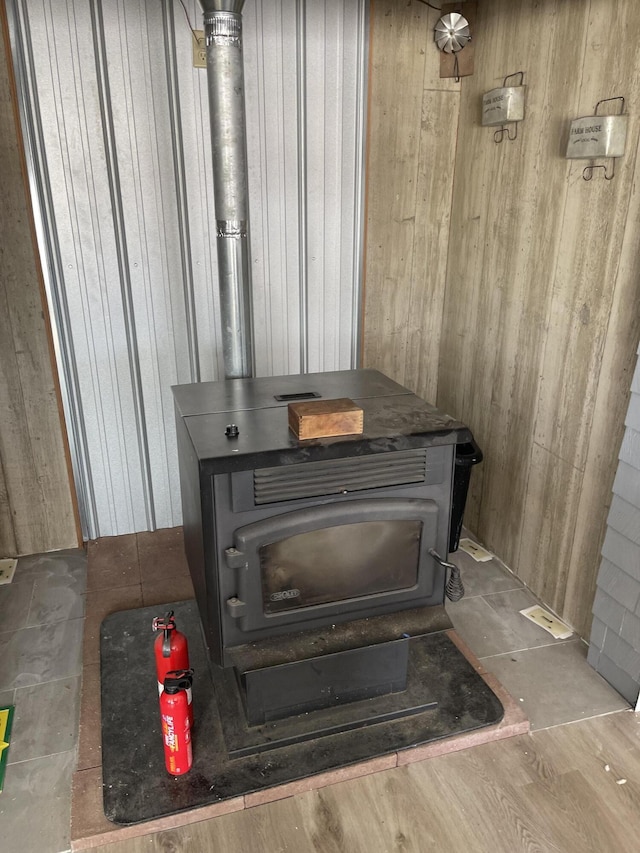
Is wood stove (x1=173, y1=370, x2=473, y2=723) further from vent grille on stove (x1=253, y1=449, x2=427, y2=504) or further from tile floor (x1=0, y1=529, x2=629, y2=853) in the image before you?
tile floor (x1=0, y1=529, x2=629, y2=853)

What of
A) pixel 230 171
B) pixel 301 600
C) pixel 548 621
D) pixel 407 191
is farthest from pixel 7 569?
pixel 407 191

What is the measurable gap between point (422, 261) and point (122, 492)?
5.76 ft

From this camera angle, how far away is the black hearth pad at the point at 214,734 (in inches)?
64.1

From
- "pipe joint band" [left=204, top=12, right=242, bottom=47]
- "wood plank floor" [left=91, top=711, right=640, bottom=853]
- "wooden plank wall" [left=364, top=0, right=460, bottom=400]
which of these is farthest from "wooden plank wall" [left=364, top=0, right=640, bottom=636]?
"pipe joint band" [left=204, top=12, right=242, bottom=47]

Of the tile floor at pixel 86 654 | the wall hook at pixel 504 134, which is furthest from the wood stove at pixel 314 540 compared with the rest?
the wall hook at pixel 504 134

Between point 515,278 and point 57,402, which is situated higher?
point 515,278

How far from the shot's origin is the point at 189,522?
1967mm

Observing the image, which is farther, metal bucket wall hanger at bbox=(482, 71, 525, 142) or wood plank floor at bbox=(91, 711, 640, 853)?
metal bucket wall hanger at bbox=(482, 71, 525, 142)

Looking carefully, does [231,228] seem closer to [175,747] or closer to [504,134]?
[504,134]

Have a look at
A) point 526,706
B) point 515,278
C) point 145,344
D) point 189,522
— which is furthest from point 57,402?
point 526,706

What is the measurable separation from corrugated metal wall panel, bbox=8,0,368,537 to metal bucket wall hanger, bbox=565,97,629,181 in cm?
98

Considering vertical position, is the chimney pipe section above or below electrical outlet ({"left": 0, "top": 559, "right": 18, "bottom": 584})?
above

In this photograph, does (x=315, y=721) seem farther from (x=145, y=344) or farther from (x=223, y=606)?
(x=145, y=344)

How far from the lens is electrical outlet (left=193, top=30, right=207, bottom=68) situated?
2346 millimetres
